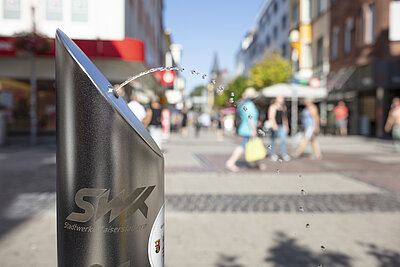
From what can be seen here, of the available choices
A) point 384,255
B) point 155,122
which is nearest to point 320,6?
point 155,122

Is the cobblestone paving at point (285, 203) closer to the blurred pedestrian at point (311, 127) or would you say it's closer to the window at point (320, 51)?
the blurred pedestrian at point (311, 127)

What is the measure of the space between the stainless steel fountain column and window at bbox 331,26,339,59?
86.5ft

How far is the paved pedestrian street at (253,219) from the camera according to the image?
3.19m

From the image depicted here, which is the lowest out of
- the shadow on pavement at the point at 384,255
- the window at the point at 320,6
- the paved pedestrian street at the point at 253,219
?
the shadow on pavement at the point at 384,255

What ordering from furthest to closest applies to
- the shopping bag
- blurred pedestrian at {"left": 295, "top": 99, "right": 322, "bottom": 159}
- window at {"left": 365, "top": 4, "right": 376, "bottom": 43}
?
window at {"left": 365, "top": 4, "right": 376, "bottom": 43} < blurred pedestrian at {"left": 295, "top": 99, "right": 322, "bottom": 159} < the shopping bag

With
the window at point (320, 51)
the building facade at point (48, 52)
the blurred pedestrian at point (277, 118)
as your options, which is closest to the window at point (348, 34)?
the window at point (320, 51)

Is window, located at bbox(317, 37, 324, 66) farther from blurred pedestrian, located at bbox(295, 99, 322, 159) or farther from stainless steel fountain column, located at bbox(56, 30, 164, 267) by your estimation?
stainless steel fountain column, located at bbox(56, 30, 164, 267)

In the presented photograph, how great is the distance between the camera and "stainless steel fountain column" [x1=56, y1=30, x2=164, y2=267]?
4.52ft

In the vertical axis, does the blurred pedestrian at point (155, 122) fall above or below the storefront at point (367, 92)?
below

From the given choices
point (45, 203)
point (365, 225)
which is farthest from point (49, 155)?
point (365, 225)

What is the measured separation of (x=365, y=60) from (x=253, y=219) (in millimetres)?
19680

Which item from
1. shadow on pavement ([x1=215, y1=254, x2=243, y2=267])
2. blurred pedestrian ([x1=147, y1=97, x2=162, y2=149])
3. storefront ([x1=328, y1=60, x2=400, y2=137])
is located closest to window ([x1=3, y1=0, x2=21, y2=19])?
blurred pedestrian ([x1=147, y1=97, x2=162, y2=149])

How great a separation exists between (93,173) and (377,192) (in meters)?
5.43

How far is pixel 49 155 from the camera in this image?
10.4 metres
